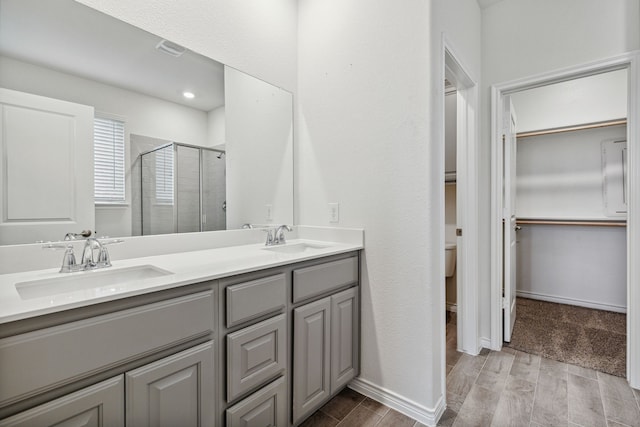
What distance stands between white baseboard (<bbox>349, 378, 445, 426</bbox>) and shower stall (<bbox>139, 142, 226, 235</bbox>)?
4.14 ft

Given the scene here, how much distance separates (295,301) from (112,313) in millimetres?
733

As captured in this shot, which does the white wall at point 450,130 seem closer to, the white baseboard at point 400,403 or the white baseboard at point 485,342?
the white baseboard at point 485,342

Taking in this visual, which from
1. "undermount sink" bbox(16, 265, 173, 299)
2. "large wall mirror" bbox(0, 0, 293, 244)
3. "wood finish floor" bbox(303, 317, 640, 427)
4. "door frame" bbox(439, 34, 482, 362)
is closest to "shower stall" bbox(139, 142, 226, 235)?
"large wall mirror" bbox(0, 0, 293, 244)

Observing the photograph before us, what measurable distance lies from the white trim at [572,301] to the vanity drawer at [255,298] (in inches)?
133

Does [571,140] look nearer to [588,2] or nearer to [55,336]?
[588,2]

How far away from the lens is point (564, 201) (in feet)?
10.6

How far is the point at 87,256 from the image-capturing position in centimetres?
116

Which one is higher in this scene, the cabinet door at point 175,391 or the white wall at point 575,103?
the white wall at point 575,103

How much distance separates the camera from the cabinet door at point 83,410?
0.71 meters

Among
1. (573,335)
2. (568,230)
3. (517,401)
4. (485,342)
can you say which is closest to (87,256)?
(517,401)

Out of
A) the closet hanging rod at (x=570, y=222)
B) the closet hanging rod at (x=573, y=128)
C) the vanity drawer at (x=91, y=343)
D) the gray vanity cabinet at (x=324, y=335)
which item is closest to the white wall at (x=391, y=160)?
the gray vanity cabinet at (x=324, y=335)

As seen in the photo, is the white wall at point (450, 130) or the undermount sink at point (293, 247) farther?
the white wall at point (450, 130)

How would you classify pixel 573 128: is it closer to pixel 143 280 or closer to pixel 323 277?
pixel 323 277

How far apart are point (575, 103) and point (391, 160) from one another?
2.88 meters
